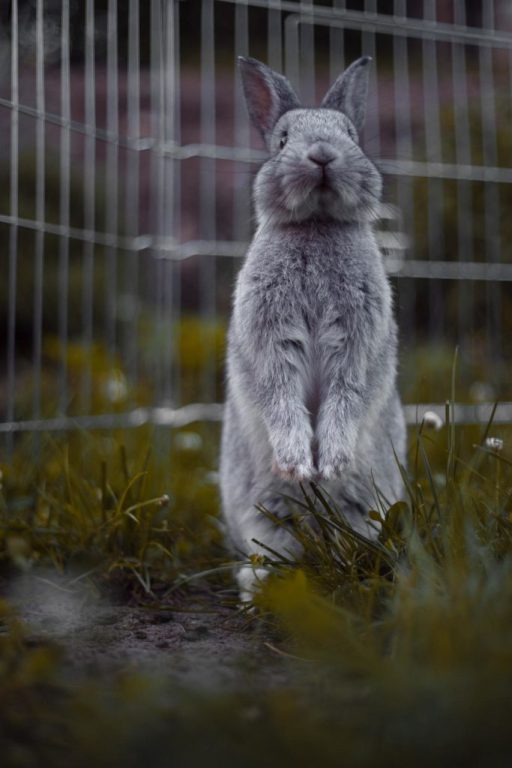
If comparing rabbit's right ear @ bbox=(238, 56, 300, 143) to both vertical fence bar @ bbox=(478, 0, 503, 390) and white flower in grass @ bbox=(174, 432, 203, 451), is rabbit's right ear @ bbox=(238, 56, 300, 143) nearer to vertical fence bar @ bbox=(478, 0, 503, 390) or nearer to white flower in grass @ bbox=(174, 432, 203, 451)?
white flower in grass @ bbox=(174, 432, 203, 451)

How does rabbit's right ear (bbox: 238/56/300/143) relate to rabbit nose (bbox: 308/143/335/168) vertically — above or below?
above

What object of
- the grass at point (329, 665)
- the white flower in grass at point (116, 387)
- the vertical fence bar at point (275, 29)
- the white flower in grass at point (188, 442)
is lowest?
the grass at point (329, 665)

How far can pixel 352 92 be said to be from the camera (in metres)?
3.07

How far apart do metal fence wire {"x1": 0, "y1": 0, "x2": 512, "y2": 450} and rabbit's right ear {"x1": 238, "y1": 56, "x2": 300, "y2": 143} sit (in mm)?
321

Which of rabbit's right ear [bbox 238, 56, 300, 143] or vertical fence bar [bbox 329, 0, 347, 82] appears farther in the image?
vertical fence bar [bbox 329, 0, 347, 82]

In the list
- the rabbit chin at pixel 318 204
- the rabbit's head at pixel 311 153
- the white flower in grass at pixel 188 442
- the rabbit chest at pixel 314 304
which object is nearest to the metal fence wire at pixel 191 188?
the white flower in grass at pixel 188 442

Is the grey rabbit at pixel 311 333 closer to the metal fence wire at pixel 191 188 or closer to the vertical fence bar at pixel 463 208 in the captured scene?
the metal fence wire at pixel 191 188

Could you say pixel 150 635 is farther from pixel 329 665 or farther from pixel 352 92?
pixel 352 92

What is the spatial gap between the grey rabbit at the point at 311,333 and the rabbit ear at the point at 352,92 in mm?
145

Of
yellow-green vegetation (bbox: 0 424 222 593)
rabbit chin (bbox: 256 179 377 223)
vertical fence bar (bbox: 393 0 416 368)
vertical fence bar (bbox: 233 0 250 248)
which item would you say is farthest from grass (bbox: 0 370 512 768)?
vertical fence bar (bbox: 393 0 416 368)

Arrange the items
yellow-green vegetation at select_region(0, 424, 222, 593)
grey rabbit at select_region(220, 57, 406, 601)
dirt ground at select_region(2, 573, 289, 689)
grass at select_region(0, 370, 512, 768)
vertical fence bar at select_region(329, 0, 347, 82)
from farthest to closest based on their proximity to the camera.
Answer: vertical fence bar at select_region(329, 0, 347, 82)
yellow-green vegetation at select_region(0, 424, 222, 593)
grey rabbit at select_region(220, 57, 406, 601)
dirt ground at select_region(2, 573, 289, 689)
grass at select_region(0, 370, 512, 768)

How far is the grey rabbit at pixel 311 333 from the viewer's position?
2.66 metres

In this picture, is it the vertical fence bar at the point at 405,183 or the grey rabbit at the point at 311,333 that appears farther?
the vertical fence bar at the point at 405,183

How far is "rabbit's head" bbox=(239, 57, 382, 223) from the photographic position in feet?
8.73
